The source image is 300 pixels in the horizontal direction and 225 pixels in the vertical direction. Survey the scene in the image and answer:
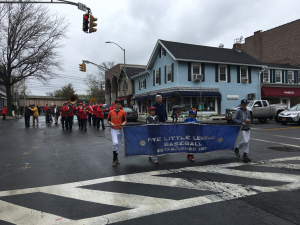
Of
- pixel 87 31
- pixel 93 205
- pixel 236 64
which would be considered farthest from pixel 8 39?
pixel 93 205

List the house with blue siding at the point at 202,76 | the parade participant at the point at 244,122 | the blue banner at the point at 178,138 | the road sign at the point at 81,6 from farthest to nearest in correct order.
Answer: the house with blue siding at the point at 202,76 → the road sign at the point at 81,6 → the parade participant at the point at 244,122 → the blue banner at the point at 178,138

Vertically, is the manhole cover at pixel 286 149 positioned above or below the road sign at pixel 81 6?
below

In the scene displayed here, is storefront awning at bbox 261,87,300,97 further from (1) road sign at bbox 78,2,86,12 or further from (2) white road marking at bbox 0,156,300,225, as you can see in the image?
(2) white road marking at bbox 0,156,300,225

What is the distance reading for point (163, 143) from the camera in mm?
7117

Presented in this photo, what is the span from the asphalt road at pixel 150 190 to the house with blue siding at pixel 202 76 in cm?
1739

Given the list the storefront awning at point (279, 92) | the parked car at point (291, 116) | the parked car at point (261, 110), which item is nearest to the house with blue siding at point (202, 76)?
the storefront awning at point (279, 92)

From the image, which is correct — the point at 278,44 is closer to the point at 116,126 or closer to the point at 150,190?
the point at 116,126

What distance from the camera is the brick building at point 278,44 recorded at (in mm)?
35500

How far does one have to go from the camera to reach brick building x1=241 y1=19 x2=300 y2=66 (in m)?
35.5

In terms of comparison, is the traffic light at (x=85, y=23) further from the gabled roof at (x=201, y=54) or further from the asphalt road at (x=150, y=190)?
the gabled roof at (x=201, y=54)

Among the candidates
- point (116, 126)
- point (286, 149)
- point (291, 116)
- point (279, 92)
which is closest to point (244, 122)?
point (286, 149)

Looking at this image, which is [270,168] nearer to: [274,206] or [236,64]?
[274,206]

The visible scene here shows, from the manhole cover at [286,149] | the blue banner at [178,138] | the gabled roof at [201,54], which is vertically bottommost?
the manhole cover at [286,149]

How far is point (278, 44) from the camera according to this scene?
38.2 meters
